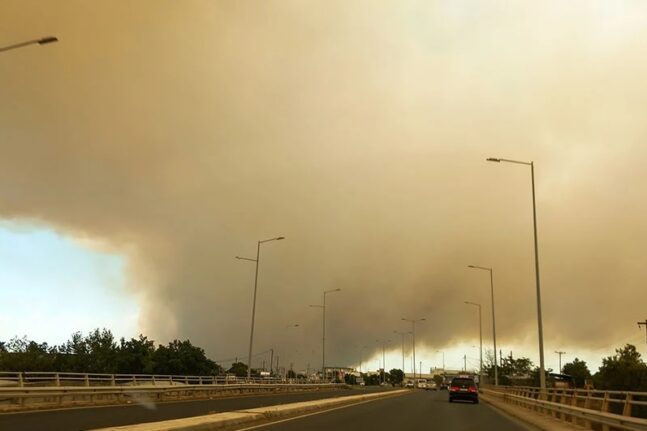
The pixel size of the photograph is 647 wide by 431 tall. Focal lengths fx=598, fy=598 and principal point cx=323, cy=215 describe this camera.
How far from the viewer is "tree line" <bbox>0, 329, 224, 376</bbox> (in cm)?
11662

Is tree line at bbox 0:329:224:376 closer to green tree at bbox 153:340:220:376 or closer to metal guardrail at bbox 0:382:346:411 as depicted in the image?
green tree at bbox 153:340:220:376

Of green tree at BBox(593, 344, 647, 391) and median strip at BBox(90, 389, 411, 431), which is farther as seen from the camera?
green tree at BBox(593, 344, 647, 391)

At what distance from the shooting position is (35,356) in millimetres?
121812

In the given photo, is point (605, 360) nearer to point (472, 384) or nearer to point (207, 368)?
point (207, 368)

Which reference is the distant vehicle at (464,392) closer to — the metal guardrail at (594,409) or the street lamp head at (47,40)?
the metal guardrail at (594,409)

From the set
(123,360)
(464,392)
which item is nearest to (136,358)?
(123,360)

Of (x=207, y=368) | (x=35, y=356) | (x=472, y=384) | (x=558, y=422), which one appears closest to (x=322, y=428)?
(x=558, y=422)

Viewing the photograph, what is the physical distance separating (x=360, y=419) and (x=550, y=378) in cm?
7602

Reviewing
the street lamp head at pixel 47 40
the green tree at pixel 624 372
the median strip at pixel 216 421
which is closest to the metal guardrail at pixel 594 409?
the median strip at pixel 216 421

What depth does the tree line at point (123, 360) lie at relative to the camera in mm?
116625

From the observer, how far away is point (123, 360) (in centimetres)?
12012

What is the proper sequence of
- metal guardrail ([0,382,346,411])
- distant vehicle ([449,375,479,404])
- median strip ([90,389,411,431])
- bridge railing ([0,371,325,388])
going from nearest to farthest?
1. median strip ([90,389,411,431])
2. metal guardrail ([0,382,346,411])
3. bridge railing ([0,371,325,388])
4. distant vehicle ([449,375,479,404])

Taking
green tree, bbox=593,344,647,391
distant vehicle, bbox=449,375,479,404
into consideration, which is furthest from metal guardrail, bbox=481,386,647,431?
green tree, bbox=593,344,647,391

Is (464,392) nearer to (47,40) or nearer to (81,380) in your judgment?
(81,380)
